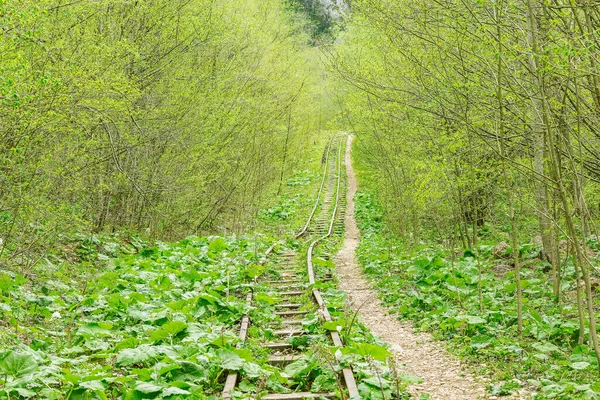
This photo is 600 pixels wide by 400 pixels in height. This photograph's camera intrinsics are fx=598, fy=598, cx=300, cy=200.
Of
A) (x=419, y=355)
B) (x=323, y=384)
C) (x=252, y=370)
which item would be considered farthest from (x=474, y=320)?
(x=252, y=370)

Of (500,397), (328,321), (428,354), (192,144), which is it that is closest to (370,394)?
(500,397)

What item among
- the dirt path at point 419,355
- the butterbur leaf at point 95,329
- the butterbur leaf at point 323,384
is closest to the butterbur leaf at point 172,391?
the butterbur leaf at point 323,384

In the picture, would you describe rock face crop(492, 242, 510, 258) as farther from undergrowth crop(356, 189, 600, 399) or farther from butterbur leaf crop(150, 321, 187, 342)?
butterbur leaf crop(150, 321, 187, 342)

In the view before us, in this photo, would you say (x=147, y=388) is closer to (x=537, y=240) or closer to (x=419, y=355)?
(x=419, y=355)

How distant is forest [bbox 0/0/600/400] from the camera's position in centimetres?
584

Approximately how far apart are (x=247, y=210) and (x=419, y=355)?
1315cm

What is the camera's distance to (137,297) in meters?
8.25

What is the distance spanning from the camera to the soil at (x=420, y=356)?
6.34m

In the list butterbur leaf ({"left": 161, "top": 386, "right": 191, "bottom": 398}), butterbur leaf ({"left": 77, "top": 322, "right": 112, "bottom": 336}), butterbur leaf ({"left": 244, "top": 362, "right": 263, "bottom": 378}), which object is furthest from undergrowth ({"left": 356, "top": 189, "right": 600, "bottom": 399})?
butterbur leaf ({"left": 77, "top": 322, "right": 112, "bottom": 336})

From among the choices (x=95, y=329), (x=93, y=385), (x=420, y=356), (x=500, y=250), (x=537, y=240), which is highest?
(x=95, y=329)

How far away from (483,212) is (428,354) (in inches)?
338

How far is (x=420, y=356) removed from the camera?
781 centimetres

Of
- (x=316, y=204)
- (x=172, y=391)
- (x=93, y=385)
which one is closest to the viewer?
(x=172, y=391)

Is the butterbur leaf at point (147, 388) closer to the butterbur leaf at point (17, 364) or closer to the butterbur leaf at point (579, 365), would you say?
the butterbur leaf at point (17, 364)
